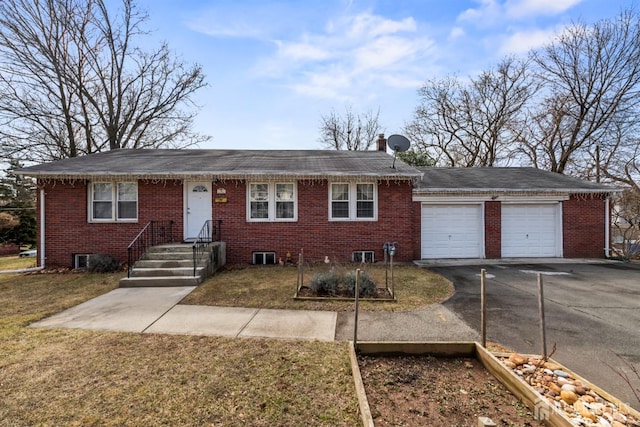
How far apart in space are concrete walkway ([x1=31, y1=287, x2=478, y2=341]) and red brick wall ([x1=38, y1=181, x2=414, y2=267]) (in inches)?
166

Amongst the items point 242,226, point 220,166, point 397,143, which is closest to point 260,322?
point 242,226

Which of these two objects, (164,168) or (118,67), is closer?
(164,168)

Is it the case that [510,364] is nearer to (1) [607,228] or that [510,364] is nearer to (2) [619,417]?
(2) [619,417]

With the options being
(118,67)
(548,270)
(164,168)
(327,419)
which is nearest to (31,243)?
(118,67)

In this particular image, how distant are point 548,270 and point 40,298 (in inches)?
525

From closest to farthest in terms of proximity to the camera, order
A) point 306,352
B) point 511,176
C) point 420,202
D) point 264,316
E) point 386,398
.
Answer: point 386,398, point 306,352, point 264,316, point 420,202, point 511,176

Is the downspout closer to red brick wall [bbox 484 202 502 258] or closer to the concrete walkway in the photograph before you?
A: red brick wall [bbox 484 202 502 258]

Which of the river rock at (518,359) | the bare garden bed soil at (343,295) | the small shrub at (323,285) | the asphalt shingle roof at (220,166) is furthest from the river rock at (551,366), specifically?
the asphalt shingle roof at (220,166)

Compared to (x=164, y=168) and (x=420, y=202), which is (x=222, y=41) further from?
(x=420, y=202)

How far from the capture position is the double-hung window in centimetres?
940

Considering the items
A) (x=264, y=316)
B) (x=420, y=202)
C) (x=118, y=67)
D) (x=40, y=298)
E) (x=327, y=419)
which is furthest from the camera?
(x=118, y=67)

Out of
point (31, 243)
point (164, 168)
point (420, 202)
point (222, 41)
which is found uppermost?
point (222, 41)

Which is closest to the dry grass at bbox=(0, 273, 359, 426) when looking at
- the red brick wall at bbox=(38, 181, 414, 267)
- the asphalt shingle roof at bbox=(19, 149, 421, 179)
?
the red brick wall at bbox=(38, 181, 414, 267)

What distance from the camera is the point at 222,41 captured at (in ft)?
35.2
